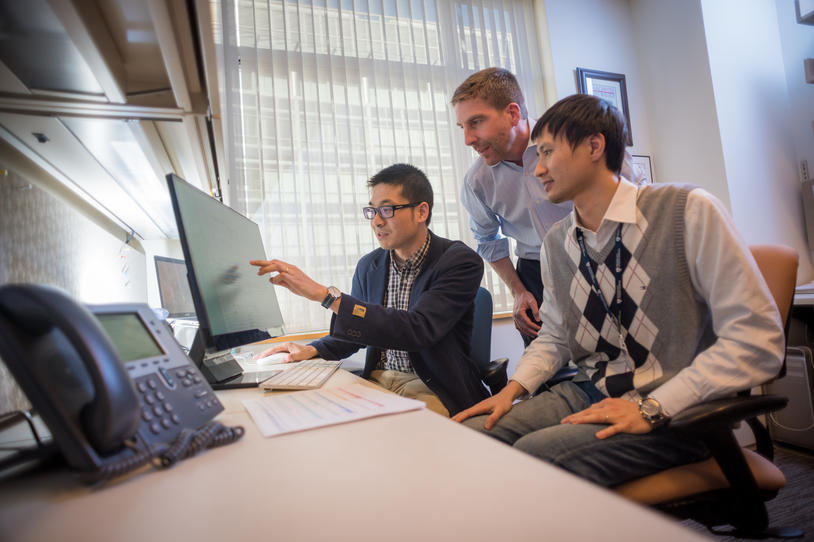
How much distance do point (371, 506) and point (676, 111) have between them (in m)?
3.28

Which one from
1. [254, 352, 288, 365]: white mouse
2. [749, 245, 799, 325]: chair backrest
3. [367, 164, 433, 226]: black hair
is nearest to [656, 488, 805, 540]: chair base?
[749, 245, 799, 325]: chair backrest

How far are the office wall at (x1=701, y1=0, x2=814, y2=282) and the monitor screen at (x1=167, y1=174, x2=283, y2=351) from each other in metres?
2.64

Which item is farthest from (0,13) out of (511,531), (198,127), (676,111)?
(676,111)

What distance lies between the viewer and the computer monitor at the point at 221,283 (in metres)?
0.82

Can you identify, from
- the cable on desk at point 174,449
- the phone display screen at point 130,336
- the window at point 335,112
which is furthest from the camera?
the window at point 335,112

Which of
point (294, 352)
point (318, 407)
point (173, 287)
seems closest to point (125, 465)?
point (318, 407)

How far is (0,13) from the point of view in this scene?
543 millimetres

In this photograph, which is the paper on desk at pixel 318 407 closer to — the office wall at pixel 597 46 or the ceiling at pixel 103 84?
the ceiling at pixel 103 84

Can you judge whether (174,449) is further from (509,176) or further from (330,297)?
→ (509,176)

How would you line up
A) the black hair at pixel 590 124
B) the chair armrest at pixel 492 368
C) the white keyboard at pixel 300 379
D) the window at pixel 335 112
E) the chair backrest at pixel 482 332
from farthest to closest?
the window at pixel 335 112 → the chair backrest at pixel 482 332 → the chair armrest at pixel 492 368 → the black hair at pixel 590 124 → the white keyboard at pixel 300 379

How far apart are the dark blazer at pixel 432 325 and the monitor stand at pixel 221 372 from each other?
21 centimetres

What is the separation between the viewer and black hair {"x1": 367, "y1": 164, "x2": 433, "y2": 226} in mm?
1675

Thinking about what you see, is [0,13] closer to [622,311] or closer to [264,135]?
[622,311]

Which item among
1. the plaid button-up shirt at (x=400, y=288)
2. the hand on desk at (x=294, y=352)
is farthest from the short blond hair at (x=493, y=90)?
the hand on desk at (x=294, y=352)
